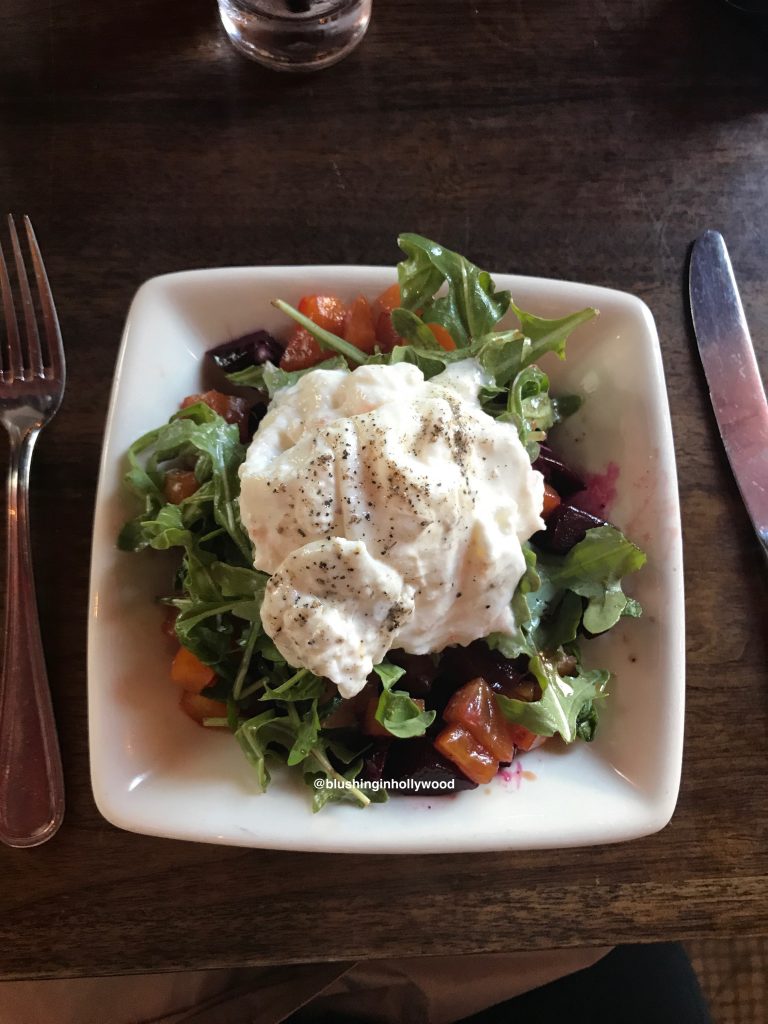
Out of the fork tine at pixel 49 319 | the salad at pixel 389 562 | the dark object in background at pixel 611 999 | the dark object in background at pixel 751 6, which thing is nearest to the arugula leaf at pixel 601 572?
the salad at pixel 389 562

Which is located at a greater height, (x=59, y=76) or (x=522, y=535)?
(x=59, y=76)

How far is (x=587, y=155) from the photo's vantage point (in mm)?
1676

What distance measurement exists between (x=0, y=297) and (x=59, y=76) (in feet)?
1.70

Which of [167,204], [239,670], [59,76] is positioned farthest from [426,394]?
[59,76]

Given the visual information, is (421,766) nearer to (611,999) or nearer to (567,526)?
(567,526)

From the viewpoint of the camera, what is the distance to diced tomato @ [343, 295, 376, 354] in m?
1.34

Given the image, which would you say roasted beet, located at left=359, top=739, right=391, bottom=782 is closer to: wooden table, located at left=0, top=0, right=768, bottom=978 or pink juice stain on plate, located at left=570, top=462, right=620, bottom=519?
wooden table, located at left=0, top=0, right=768, bottom=978

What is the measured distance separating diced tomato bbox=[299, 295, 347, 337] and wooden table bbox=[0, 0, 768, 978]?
282mm

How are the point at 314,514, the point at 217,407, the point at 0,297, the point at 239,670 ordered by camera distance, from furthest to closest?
the point at 0,297 < the point at 217,407 < the point at 239,670 < the point at 314,514

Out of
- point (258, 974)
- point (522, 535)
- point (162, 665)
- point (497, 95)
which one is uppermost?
point (497, 95)

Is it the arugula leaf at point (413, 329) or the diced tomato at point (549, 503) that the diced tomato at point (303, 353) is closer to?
the arugula leaf at point (413, 329)

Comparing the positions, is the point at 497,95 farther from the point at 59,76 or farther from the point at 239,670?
the point at 239,670

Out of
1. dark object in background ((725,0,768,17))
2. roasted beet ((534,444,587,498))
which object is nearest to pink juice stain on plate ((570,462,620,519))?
roasted beet ((534,444,587,498))

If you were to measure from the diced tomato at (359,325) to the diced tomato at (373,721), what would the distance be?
56 centimetres
